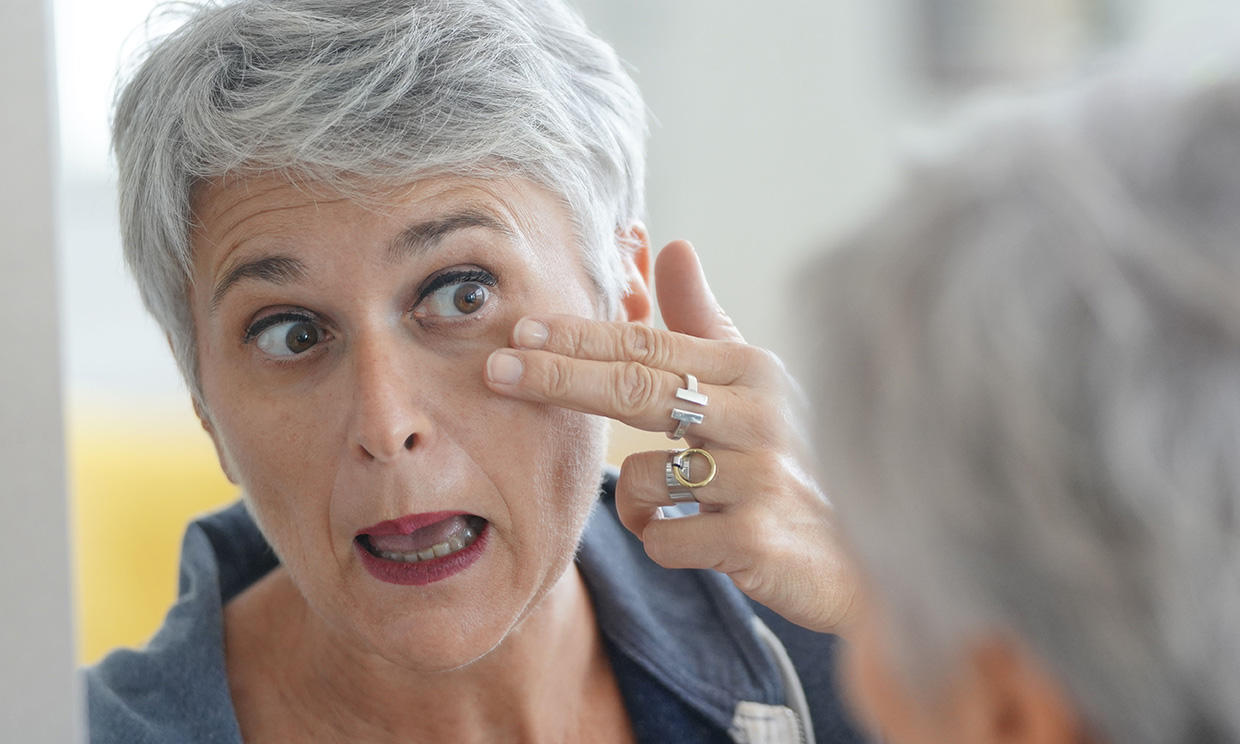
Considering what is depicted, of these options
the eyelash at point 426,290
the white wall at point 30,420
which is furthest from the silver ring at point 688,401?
the white wall at point 30,420

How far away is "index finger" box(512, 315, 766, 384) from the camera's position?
1.12 meters

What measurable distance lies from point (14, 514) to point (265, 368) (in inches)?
19.5

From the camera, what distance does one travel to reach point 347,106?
3.43ft

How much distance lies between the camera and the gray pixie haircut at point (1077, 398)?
512 millimetres

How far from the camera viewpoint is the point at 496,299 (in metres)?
1.15

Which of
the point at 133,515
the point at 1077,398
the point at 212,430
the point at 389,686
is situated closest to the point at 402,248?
the point at 212,430

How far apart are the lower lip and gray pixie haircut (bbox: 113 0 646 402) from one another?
0.34m

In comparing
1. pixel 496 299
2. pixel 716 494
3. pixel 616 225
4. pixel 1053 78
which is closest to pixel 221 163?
pixel 496 299

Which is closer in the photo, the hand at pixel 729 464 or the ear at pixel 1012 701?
the ear at pixel 1012 701

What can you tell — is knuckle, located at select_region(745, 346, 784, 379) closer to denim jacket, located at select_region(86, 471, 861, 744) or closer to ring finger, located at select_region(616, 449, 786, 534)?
ring finger, located at select_region(616, 449, 786, 534)

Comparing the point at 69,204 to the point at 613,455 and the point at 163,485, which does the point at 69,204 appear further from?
the point at 613,455

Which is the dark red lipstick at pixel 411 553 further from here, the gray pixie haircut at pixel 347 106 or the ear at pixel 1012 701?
the ear at pixel 1012 701

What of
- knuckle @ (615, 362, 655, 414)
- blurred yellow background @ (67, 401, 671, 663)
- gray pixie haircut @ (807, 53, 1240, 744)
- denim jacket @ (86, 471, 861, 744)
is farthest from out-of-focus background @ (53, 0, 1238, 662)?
gray pixie haircut @ (807, 53, 1240, 744)

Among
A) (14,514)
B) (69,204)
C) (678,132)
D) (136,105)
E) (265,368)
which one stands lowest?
(14,514)
